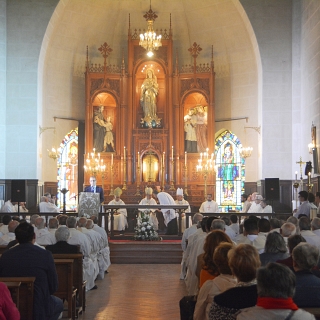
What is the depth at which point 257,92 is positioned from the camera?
24344 millimetres

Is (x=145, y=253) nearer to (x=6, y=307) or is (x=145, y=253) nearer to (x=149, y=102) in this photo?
(x=149, y=102)

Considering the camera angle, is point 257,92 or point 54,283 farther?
point 257,92

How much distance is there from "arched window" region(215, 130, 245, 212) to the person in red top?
2060cm

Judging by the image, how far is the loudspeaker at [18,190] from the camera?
18906 mm

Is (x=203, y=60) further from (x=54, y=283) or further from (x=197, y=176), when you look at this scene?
(x=54, y=283)

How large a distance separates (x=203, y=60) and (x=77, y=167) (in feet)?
23.1

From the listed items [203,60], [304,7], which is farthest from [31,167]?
[304,7]

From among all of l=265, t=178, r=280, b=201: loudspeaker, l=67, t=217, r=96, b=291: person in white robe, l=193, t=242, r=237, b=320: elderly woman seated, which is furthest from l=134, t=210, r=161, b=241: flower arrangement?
l=193, t=242, r=237, b=320: elderly woman seated

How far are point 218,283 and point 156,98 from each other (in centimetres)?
1980

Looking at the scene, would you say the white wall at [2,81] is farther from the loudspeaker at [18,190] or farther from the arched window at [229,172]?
the arched window at [229,172]

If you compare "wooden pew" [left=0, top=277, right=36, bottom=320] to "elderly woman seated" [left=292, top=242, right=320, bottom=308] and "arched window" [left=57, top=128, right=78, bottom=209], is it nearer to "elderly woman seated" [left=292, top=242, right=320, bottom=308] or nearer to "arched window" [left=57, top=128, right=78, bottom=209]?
"elderly woman seated" [left=292, top=242, right=320, bottom=308]

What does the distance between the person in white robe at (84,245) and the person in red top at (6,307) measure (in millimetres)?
6051

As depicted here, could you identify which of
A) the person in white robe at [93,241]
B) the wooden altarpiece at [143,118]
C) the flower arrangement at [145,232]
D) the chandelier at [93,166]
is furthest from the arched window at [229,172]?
the person in white robe at [93,241]

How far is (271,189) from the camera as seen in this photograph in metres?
19.3
